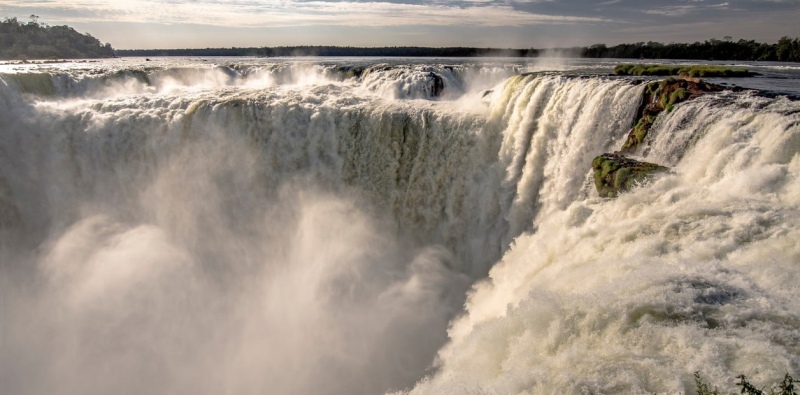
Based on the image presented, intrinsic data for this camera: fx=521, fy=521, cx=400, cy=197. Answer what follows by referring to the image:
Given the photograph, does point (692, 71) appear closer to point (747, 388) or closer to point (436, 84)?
point (436, 84)

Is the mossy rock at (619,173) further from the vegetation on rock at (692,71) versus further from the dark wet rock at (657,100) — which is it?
the vegetation on rock at (692,71)

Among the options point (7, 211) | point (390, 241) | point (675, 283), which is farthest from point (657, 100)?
point (7, 211)

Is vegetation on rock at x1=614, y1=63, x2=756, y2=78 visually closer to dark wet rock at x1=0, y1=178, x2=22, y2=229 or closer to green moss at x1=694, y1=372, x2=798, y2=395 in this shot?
green moss at x1=694, y1=372, x2=798, y2=395

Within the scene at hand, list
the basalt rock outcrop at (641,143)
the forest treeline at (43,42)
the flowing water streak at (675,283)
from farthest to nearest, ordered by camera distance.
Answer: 1. the forest treeline at (43,42)
2. the basalt rock outcrop at (641,143)
3. the flowing water streak at (675,283)

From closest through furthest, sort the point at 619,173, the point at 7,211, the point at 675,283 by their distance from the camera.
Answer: the point at 675,283
the point at 619,173
the point at 7,211

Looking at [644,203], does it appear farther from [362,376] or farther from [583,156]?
[362,376]

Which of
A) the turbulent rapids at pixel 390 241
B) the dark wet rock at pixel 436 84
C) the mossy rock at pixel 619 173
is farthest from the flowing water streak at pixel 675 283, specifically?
the dark wet rock at pixel 436 84
